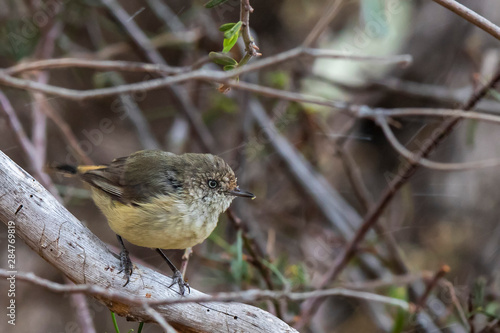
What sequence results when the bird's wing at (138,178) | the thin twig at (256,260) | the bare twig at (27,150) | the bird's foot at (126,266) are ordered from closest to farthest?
the bird's foot at (126,266) → the bird's wing at (138,178) → the thin twig at (256,260) → the bare twig at (27,150)

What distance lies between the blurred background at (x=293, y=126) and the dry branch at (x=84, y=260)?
75.3 inches

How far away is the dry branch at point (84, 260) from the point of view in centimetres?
205

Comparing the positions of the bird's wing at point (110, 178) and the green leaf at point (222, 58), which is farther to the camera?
the bird's wing at point (110, 178)

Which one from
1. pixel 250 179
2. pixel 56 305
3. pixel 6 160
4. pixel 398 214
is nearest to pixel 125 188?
pixel 6 160

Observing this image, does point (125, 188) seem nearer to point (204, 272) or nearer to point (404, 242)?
point (204, 272)

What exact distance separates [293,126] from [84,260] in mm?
3429

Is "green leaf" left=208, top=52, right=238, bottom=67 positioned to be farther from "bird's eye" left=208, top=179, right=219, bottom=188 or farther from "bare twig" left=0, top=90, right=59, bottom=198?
"bare twig" left=0, top=90, right=59, bottom=198

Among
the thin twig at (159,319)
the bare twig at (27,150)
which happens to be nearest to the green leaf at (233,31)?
the thin twig at (159,319)

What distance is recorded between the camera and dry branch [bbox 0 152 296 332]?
2.05 meters

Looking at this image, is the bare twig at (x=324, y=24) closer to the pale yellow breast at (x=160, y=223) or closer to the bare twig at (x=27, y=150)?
the pale yellow breast at (x=160, y=223)

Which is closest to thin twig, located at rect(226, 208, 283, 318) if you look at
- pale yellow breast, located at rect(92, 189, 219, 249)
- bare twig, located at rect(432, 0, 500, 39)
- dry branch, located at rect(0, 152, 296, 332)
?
pale yellow breast, located at rect(92, 189, 219, 249)

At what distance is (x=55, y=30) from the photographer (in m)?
4.44

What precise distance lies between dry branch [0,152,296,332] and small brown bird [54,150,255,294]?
0.61 ft

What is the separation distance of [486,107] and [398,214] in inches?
50.1
